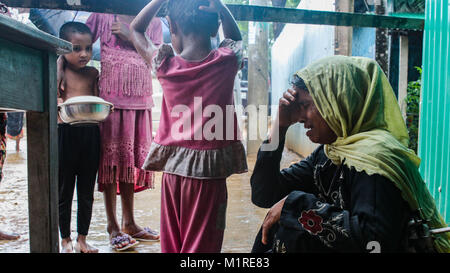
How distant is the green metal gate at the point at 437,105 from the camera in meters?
2.90

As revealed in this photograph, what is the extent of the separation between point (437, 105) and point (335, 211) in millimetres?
2097

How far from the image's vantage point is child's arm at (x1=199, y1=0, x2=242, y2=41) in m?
2.01

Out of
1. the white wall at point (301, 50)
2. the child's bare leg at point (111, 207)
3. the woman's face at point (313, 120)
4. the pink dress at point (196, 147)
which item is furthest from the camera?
the white wall at point (301, 50)

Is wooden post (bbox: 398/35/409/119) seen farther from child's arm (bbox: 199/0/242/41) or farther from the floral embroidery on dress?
the floral embroidery on dress

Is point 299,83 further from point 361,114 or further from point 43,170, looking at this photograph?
point 43,170

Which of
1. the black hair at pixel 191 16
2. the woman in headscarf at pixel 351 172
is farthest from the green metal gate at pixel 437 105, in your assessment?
the black hair at pixel 191 16

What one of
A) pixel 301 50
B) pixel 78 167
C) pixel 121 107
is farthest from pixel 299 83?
pixel 301 50

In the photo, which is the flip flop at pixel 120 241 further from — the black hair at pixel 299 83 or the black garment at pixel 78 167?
the black hair at pixel 299 83

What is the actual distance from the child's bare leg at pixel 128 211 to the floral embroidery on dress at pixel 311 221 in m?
1.94

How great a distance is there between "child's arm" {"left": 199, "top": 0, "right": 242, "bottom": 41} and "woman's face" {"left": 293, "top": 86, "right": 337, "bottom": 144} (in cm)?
64

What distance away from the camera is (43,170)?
62.6 inches

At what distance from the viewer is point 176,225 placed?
2.03 meters
